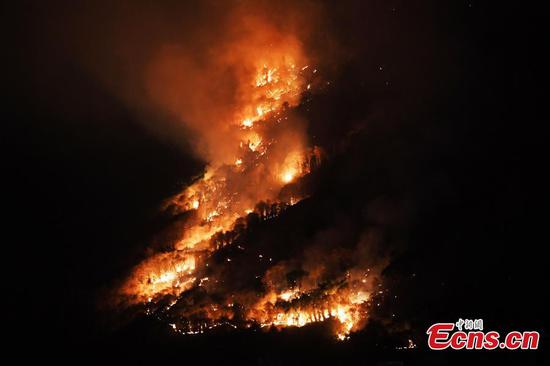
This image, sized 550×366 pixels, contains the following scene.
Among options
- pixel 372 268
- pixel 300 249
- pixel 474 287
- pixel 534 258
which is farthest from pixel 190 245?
pixel 534 258

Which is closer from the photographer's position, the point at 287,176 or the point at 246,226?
the point at 246,226

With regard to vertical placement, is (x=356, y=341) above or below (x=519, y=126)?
below

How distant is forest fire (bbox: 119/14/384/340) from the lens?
20.1 meters

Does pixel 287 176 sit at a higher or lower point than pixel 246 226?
higher

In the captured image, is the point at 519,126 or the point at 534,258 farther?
the point at 519,126

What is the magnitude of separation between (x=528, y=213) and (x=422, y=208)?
5004 mm

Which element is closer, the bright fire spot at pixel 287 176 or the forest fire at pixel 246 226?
the forest fire at pixel 246 226

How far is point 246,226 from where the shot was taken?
26828mm

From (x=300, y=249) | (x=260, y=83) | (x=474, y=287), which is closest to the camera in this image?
(x=474, y=287)

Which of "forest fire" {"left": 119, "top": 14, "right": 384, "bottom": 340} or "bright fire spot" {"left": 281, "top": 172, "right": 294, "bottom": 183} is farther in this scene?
"bright fire spot" {"left": 281, "top": 172, "right": 294, "bottom": 183}

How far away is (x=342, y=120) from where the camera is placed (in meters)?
32.2

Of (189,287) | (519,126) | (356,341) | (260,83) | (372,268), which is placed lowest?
(356,341)

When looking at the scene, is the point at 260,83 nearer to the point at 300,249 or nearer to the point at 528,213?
the point at 300,249

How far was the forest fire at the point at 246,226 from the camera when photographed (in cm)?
2009
